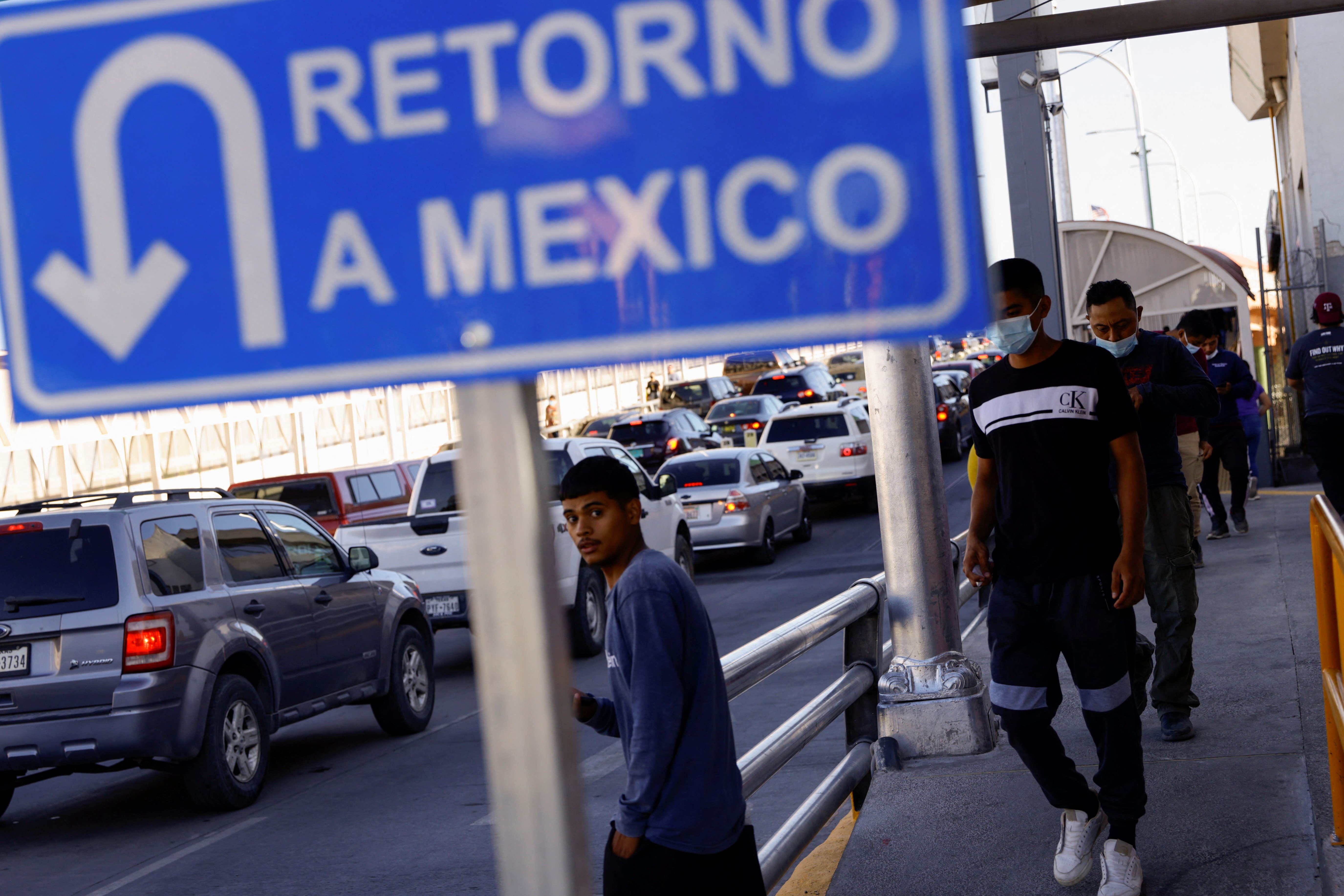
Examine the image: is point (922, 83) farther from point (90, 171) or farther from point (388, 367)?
point (90, 171)

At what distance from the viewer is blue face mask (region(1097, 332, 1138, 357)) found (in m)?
6.38

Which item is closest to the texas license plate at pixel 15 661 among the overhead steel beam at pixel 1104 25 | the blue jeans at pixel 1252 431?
the overhead steel beam at pixel 1104 25

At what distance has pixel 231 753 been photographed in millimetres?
8336

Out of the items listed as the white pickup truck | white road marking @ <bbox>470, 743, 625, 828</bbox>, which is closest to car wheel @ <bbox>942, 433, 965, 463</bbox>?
the white pickup truck

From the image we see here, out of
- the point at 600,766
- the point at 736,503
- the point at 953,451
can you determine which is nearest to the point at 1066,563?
the point at 600,766

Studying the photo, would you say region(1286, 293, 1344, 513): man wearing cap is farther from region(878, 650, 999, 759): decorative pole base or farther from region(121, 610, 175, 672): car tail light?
region(121, 610, 175, 672): car tail light

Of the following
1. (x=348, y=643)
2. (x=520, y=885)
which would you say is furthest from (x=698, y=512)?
(x=520, y=885)

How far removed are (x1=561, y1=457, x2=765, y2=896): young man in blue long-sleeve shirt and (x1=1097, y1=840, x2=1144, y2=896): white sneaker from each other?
1.60 metres

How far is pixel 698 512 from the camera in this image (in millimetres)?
18750

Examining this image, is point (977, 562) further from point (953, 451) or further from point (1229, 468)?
point (953, 451)

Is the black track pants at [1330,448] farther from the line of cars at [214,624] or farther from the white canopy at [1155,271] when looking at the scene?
the white canopy at [1155,271]

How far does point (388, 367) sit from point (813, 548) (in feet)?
61.0

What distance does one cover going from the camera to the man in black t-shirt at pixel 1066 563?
4.65 metres

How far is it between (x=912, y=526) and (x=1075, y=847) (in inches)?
95.2
